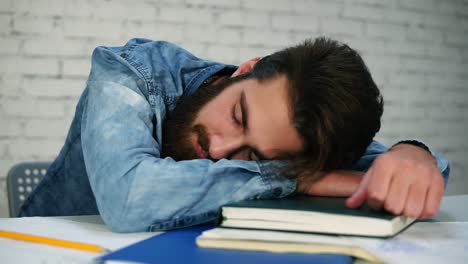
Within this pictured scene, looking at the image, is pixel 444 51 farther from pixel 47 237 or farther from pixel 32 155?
pixel 47 237

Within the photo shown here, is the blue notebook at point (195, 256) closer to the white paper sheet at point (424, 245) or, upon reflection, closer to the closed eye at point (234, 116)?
the white paper sheet at point (424, 245)

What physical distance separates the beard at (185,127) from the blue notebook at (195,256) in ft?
1.24

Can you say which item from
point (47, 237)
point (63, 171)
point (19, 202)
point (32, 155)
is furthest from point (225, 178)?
point (32, 155)

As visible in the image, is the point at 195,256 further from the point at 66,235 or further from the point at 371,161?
the point at 371,161

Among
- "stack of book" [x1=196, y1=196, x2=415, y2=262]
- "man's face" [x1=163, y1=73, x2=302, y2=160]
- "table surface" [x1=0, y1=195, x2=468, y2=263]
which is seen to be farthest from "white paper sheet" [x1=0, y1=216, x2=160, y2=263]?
"man's face" [x1=163, y1=73, x2=302, y2=160]

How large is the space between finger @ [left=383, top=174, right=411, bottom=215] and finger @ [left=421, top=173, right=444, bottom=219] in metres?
0.03

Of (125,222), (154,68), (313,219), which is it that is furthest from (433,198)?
(154,68)

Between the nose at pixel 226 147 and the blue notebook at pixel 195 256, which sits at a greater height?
the nose at pixel 226 147

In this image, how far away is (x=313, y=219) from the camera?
1.94ft

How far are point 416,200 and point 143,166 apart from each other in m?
0.37

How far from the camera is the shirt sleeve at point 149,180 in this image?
0.68 meters

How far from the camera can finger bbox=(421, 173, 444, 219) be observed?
0.65m

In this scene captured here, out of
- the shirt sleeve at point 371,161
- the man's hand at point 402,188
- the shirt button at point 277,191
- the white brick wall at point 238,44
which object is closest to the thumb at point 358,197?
the man's hand at point 402,188

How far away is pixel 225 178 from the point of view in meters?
0.72
